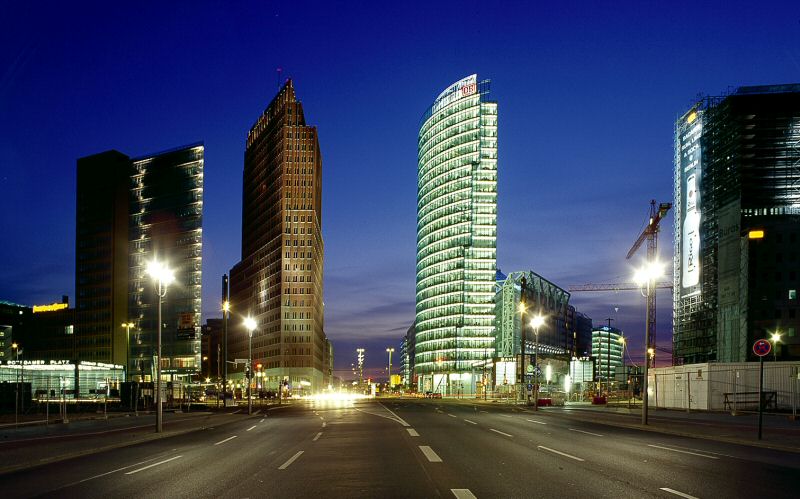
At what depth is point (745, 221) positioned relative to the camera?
103312mm

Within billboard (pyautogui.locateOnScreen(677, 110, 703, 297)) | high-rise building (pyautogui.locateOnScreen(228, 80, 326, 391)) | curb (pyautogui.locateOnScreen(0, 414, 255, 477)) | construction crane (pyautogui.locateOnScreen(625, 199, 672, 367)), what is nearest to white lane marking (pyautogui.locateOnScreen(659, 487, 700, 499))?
curb (pyautogui.locateOnScreen(0, 414, 255, 477))

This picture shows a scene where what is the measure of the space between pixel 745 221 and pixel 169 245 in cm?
13866

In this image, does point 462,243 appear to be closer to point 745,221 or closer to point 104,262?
point 745,221

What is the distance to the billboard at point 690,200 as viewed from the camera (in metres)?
112

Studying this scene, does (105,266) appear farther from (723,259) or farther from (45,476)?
(45,476)

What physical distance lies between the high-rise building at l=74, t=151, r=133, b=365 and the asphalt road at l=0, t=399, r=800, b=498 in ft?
593

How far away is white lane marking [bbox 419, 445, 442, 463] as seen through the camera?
16750 mm

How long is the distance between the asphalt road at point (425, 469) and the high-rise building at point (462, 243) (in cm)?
14757

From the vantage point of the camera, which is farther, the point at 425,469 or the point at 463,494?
the point at 425,469

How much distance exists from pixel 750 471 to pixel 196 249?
177895 mm

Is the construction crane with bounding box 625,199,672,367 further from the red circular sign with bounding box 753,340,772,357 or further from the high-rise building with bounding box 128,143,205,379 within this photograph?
the red circular sign with bounding box 753,340,772,357

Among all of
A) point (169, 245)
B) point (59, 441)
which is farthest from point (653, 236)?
point (59, 441)

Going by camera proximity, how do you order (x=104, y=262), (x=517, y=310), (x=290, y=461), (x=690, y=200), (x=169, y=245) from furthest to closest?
(x=104, y=262) → (x=169, y=245) → (x=517, y=310) → (x=690, y=200) → (x=290, y=461)

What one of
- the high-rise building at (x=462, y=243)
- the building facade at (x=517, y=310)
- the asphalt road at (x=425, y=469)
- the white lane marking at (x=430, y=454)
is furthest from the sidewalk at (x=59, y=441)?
the high-rise building at (x=462, y=243)
